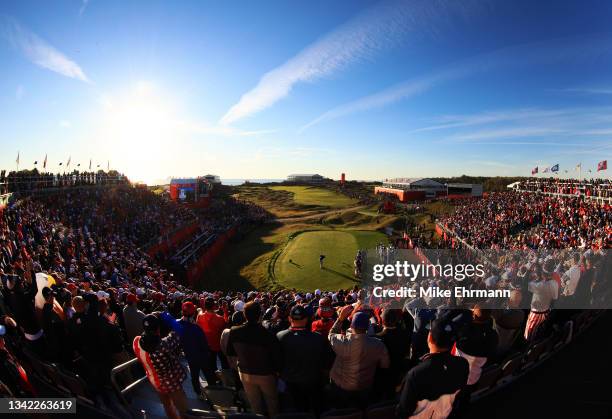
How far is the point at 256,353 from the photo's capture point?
13.7 ft

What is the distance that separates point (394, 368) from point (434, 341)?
5.85 feet

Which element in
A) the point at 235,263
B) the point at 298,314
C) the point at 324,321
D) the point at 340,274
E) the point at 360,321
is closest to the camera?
the point at 360,321

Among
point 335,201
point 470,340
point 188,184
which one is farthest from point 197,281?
point 335,201

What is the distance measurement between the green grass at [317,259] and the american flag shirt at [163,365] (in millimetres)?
17977

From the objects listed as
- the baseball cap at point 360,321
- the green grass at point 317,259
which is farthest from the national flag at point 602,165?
the baseball cap at point 360,321

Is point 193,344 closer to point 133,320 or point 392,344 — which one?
point 133,320

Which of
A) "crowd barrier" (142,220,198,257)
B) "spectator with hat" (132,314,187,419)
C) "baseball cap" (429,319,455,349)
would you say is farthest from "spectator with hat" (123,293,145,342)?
"crowd barrier" (142,220,198,257)

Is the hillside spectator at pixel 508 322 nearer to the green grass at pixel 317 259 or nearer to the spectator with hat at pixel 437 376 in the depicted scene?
the spectator with hat at pixel 437 376

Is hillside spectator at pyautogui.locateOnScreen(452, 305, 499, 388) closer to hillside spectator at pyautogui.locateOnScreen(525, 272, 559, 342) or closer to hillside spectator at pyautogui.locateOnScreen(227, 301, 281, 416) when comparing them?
hillside spectator at pyautogui.locateOnScreen(227, 301, 281, 416)

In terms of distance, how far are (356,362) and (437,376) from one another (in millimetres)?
1085

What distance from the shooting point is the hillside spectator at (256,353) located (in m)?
4.16

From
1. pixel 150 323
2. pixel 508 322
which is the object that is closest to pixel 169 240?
pixel 150 323

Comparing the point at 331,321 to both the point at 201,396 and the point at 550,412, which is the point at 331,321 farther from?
the point at 550,412

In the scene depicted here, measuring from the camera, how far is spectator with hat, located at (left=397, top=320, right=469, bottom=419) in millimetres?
3227
